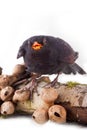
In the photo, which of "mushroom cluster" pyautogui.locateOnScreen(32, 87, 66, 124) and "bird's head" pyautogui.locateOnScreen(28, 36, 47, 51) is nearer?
"mushroom cluster" pyautogui.locateOnScreen(32, 87, 66, 124)

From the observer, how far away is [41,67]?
1.82 metres

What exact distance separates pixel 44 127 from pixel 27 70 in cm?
27

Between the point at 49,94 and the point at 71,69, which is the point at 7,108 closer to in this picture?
the point at 49,94

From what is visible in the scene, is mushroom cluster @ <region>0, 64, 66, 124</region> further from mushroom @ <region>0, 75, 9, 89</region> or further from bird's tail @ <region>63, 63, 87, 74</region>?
bird's tail @ <region>63, 63, 87, 74</region>

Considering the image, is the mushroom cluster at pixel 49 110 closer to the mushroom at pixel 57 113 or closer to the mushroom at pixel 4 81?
the mushroom at pixel 57 113

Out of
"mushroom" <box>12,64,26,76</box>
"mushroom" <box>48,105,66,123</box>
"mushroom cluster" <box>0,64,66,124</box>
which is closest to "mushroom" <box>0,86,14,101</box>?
"mushroom cluster" <box>0,64,66,124</box>

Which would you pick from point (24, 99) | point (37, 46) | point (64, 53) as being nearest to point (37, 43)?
point (37, 46)

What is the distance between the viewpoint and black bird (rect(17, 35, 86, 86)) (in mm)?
1798

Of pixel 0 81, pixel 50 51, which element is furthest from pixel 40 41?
pixel 0 81

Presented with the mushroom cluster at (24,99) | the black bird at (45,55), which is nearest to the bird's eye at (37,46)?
the black bird at (45,55)

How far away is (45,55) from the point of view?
5.92 feet

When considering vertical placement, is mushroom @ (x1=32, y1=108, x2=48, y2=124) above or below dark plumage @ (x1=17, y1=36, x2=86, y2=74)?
below

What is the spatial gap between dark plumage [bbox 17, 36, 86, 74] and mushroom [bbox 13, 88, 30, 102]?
101mm

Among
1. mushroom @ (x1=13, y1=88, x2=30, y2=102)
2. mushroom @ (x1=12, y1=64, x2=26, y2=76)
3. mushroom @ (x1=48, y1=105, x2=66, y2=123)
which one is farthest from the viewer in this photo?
mushroom @ (x1=12, y1=64, x2=26, y2=76)
